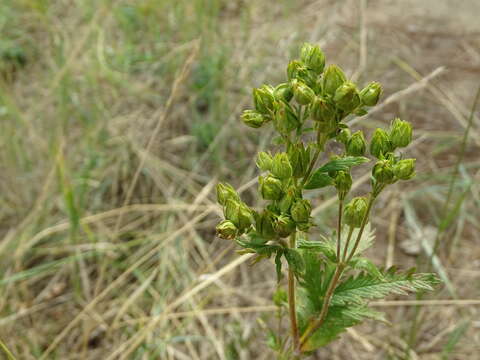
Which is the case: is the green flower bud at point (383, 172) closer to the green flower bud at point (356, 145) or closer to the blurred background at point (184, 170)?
the green flower bud at point (356, 145)

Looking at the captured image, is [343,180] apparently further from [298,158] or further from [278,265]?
[278,265]

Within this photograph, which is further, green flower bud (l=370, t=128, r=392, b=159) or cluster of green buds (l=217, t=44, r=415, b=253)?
green flower bud (l=370, t=128, r=392, b=159)

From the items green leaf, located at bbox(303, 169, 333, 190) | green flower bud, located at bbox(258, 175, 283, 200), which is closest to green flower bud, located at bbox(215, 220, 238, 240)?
green flower bud, located at bbox(258, 175, 283, 200)

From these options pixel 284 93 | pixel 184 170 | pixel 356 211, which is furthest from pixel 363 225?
pixel 184 170

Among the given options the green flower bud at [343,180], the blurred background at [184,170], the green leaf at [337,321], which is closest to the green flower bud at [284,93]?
the green flower bud at [343,180]

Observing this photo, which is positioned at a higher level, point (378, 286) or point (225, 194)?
point (225, 194)

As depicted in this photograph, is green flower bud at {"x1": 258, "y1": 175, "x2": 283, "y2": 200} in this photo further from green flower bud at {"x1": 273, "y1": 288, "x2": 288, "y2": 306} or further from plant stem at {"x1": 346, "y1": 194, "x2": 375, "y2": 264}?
green flower bud at {"x1": 273, "y1": 288, "x2": 288, "y2": 306}
